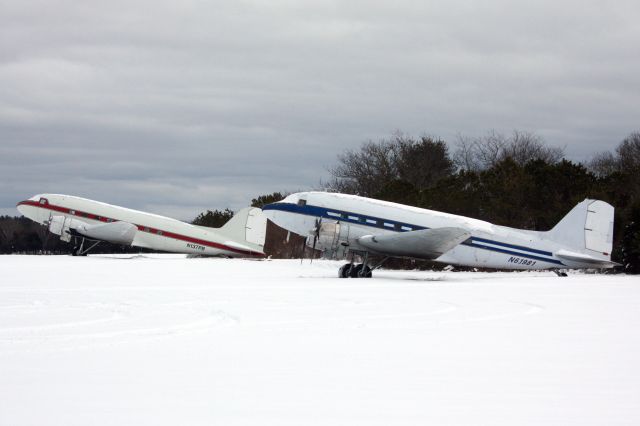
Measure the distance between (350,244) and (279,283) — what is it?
17.1ft

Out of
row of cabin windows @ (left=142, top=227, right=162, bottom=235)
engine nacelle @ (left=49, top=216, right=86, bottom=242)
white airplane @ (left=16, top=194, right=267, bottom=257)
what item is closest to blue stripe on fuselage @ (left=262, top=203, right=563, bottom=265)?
white airplane @ (left=16, top=194, right=267, bottom=257)

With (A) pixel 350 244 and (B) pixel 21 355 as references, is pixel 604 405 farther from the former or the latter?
(A) pixel 350 244

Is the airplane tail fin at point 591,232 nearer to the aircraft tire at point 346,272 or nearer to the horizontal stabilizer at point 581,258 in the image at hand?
the horizontal stabilizer at point 581,258

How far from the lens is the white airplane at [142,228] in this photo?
52.9 metres

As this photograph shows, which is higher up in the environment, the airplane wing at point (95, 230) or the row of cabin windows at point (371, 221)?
the row of cabin windows at point (371, 221)

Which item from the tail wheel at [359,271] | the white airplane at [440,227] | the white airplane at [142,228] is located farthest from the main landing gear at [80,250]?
the tail wheel at [359,271]

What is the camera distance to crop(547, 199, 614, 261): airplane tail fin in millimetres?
33688

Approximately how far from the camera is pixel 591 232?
111ft

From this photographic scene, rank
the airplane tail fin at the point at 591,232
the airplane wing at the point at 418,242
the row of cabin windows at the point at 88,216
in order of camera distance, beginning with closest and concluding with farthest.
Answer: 1. the airplane wing at the point at 418,242
2. the airplane tail fin at the point at 591,232
3. the row of cabin windows at the point at 88,216

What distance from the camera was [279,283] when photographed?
93.7ft

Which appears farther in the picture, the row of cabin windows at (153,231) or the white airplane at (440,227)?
the row of cabin windows at (153,231)

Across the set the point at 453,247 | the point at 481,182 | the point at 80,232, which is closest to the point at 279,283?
the point at 453,247

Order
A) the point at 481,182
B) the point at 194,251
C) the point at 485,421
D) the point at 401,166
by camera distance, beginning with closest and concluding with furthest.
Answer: the point at 485,421
the point at 194,251
the point at 481,182
the point at 401,166

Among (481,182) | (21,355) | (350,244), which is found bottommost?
(21,355)
